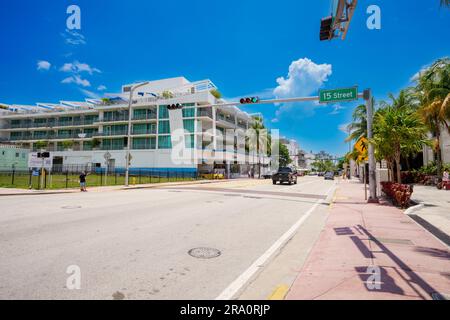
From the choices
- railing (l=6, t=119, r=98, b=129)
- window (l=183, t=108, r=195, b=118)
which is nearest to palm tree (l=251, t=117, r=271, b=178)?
window (l=183, t=108, r=195, b=118)

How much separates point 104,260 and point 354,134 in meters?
41.5

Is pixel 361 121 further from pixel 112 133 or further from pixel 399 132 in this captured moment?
pixel 112 133

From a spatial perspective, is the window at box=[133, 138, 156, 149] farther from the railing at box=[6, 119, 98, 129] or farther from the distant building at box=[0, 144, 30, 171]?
the distant building at box=[0, 144, 30, 171]

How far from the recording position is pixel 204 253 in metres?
5.33

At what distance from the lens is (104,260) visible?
4727 mm

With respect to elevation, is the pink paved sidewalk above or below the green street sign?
below

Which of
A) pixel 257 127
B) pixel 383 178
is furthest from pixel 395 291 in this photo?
pixel 257 127

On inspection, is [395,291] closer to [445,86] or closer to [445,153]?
[445,86]

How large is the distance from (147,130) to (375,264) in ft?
174

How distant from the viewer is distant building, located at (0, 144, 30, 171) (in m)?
50.2

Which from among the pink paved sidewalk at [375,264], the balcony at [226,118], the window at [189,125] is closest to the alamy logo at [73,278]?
the pink paved sidewalk at [375,264]

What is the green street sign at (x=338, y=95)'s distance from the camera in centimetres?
1596

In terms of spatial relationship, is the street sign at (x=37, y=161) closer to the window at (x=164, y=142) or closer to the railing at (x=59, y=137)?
the window at (x=164, y=142)

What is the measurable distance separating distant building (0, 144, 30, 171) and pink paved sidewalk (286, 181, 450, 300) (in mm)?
61045
